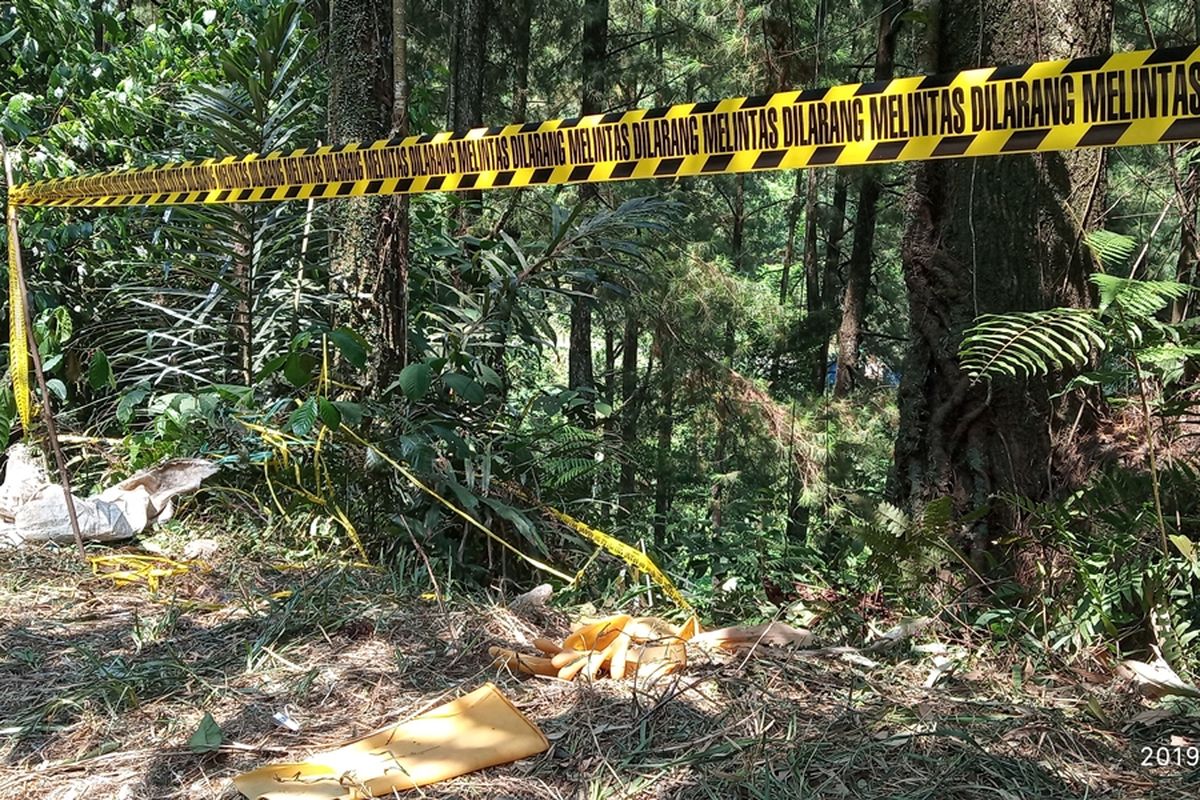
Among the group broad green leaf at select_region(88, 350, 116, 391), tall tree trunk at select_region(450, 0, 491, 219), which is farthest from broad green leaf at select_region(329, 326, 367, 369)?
tall tree trunk at select_region(450, 0, 491, 219)

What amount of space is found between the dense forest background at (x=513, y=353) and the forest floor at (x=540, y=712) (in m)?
0.53

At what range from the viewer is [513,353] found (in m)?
5.60

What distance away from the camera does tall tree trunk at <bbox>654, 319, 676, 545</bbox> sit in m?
9.78

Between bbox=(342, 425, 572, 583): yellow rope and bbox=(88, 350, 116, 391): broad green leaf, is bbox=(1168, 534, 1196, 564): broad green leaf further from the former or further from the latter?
bbox=(88, 350, 116, 391): broad green leaf

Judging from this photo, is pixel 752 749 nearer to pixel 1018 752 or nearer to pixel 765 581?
pixel 1018 752

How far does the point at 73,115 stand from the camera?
5.81 metres

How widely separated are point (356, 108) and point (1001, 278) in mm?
3212

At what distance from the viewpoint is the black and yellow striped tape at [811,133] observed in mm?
2330

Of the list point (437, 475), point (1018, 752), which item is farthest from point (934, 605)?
point (437, 475)

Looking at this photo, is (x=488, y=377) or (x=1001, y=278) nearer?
(x=1001, y=278)

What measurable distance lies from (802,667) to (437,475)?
188cm

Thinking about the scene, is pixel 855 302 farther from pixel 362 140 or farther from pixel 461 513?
pixel 461 513

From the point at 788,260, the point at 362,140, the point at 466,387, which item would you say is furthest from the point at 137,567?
the point at 788,260
